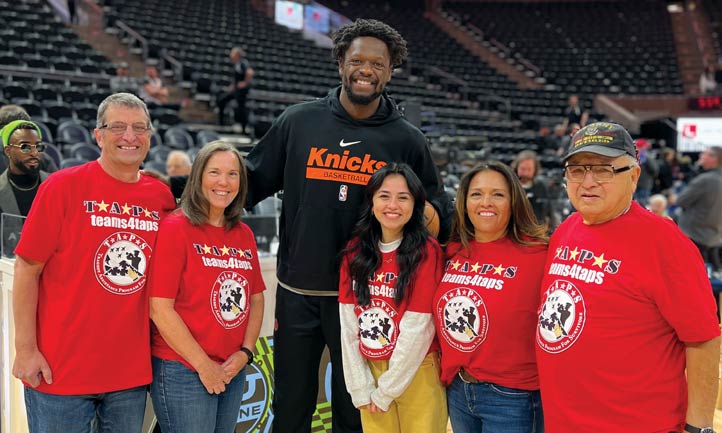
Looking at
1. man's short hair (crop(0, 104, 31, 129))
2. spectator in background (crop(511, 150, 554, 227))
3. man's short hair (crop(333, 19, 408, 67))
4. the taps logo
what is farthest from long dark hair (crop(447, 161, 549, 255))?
spectator in background (crop(511, 150, 554, 227))

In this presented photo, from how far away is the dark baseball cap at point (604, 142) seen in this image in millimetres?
1599

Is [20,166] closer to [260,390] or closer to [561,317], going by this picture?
[260,390]

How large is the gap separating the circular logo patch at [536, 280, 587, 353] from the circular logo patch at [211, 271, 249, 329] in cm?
88

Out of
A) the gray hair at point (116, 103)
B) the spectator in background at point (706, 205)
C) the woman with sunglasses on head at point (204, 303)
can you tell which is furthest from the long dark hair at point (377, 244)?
the spectator in background at point (706, 205)

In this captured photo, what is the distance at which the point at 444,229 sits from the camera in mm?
2197

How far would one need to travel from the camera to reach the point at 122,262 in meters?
1.80

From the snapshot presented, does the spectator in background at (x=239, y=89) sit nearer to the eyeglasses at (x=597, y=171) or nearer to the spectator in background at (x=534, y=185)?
the spectator in background at (x=534, y=185)

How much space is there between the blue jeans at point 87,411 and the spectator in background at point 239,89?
27.4 feet

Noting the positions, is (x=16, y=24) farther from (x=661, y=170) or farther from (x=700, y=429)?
(x=700, y=429)

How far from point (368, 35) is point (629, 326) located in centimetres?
119

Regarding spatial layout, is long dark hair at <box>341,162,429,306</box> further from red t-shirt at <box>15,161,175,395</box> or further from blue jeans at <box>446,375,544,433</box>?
red t-shirt at <box>15,161,175,395</box>

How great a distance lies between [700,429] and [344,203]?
1194 millimetres

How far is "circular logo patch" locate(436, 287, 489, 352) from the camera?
5.99 feet

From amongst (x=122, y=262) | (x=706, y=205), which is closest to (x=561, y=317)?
(x=122, y=262)
